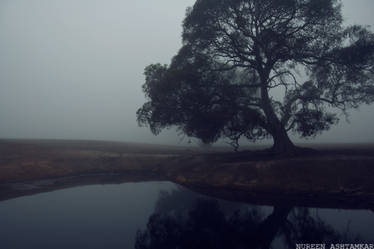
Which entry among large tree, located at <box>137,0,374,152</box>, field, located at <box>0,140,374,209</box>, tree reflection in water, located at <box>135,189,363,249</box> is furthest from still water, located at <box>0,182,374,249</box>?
large tree, located at <box>137,0,374,152</box>

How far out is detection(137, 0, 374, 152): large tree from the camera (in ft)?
84.2

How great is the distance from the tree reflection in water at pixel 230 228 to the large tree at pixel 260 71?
1103 centimetres

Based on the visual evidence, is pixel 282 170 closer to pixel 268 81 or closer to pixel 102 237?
pixel 268 81

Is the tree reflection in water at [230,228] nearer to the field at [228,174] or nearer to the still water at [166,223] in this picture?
the still water at [166,223]

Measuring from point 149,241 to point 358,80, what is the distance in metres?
26.0

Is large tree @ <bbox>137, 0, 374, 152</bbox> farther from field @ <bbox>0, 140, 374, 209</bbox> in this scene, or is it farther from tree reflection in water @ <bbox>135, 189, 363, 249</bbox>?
tree reflection in water @ <bbox>135, 189, 363, 249</bbox>

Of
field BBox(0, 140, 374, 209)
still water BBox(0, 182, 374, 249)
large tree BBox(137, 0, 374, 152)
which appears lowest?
still water BBox(0, 182, 374, 249)

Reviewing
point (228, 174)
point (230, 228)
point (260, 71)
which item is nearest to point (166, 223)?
point (230, 228)

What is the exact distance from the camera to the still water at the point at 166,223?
1180cm

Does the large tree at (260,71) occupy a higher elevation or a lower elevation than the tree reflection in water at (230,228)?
higher

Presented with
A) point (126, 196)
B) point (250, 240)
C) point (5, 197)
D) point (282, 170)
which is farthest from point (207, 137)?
point (5, 197)

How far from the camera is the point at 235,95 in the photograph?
2659cm

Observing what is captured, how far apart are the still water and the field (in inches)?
95.7

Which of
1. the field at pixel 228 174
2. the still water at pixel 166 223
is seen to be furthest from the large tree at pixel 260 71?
the still water at pixel 166 223
